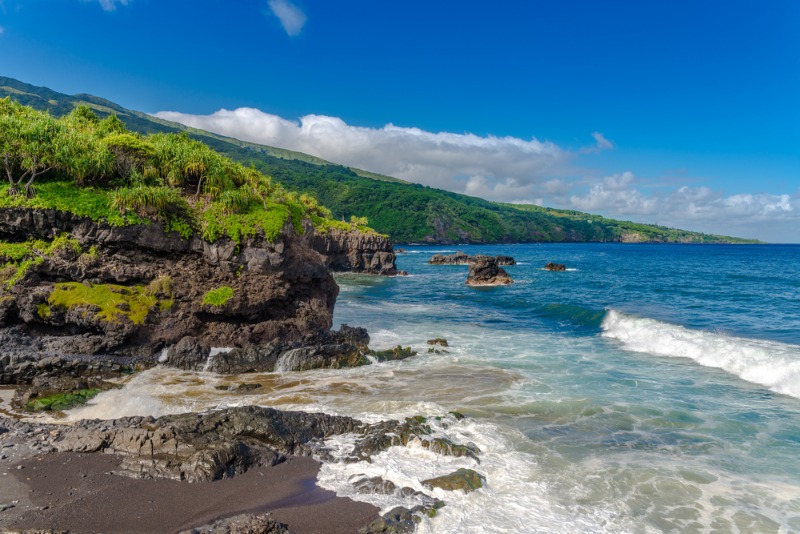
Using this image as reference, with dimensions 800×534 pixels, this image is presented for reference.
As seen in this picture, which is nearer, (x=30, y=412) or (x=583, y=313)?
(x=30, y=412)

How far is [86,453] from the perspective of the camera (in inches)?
450

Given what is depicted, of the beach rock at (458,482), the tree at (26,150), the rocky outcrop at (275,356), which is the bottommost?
the rocky outcrop at (275,356)

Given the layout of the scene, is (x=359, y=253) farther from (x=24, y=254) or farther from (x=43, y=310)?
(x=43, y=310)

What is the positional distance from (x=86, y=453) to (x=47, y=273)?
12.9m

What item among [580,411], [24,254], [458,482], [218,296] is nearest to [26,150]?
[24,254]

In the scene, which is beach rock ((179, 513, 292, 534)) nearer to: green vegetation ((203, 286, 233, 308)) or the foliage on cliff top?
green vegetation ((203, 286, 233, 308))

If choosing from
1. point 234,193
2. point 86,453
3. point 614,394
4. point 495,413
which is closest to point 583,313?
point 614,394

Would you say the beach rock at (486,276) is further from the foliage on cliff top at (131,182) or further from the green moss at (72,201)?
the green moss at (72,201)

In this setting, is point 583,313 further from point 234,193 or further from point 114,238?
point 114,238

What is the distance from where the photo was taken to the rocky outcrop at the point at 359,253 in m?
84.2

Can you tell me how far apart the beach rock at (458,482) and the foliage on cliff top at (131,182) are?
16.4 m

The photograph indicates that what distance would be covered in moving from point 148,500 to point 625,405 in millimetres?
15583

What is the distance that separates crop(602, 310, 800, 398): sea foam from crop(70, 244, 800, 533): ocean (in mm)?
98

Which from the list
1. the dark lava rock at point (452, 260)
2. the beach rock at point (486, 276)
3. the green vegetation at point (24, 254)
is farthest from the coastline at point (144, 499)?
the dark lava rock at point (452, 260)
